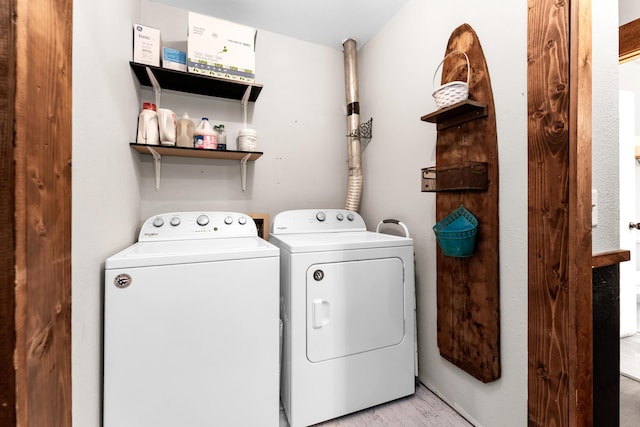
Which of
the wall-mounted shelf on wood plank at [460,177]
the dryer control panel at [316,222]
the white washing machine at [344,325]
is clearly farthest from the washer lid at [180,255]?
the wall-mounted shelf on wood plank at [460,177]

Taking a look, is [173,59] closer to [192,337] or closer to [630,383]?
[192,337]

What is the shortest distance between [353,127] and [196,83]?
1.17m

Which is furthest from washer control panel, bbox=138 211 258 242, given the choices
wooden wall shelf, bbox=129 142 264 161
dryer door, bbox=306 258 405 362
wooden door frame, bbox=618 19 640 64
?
wooden door frame, bbox=618 19 640 64

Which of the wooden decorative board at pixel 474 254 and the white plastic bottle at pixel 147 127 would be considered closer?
the wooden decorative board at pixel 474 254

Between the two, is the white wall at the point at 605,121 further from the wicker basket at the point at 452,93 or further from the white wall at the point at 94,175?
the white wall at the point at 94,175

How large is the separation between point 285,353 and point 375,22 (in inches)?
90.3

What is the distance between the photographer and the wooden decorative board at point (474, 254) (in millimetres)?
1264

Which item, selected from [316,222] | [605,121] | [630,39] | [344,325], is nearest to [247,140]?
[316,222]

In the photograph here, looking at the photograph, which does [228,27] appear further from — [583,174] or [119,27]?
[583,174]

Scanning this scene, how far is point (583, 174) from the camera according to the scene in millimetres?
1022

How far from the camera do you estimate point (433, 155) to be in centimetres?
163

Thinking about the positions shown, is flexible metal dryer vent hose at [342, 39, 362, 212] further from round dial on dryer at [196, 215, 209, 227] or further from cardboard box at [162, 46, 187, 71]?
cardboard box at [162, 46, 187, 71]

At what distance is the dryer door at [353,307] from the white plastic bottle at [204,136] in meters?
1.06

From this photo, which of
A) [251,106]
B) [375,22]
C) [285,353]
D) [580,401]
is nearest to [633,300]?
[580,401]
